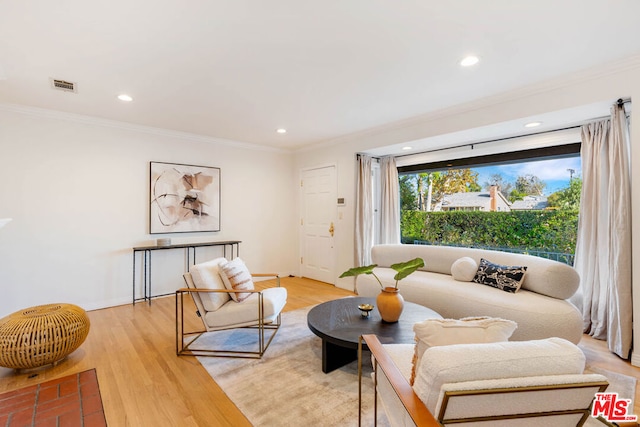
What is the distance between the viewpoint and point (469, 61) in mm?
2457

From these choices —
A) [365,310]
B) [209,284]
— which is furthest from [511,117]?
[209,284]

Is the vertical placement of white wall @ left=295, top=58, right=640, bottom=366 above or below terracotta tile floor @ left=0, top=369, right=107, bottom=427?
above

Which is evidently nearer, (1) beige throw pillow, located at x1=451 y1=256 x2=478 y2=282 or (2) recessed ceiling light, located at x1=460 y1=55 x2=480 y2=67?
(2) recessed ceiling light, located at x1=460 y1=55 x2=480 y2=67

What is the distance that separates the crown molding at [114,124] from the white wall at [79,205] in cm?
1

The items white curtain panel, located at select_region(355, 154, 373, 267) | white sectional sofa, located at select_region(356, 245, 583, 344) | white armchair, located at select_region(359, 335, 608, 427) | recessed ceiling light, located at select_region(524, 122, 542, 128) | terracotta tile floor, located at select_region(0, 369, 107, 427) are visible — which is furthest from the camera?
white curtain panel, located at select_region(355, 154, 373, 267)

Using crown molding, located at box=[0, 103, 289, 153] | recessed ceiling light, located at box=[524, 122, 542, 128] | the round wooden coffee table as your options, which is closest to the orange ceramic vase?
the round wooden coffee table

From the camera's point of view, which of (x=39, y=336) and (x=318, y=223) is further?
(x=318, y=223)

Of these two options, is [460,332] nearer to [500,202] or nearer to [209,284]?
[209,284]

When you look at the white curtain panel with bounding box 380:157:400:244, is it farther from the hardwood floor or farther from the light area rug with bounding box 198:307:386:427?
the hardwood floor

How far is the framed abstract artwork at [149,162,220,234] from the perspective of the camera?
4.38 m

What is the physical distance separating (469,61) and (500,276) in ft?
7.02

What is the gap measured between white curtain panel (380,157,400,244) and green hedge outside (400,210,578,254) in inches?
10.7

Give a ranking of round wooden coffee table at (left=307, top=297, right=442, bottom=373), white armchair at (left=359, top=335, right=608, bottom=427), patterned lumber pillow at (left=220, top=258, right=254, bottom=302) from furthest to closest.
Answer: patterned lumber pillow at (left=220, top=258, right=254, bottom=302) → round wooden coffee table at (left=307, top=297, right=442, bottom=373) → white armchair at (left=359, top=335, right=608, bottom=427)

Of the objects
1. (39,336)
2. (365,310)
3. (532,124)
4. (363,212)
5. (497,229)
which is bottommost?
(39,336)
